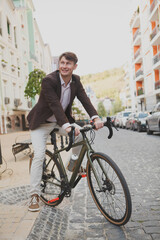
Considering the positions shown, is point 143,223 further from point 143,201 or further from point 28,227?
point 28,227

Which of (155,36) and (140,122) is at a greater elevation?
(155,36)

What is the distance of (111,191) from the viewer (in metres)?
2.93

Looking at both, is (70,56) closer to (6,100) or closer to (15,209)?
(15,209)

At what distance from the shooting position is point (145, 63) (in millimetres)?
38094

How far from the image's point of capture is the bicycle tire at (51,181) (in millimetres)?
3613

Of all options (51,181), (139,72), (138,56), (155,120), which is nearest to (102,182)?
(51,181)

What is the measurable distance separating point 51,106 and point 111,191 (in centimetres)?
118

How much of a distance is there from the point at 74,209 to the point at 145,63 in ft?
121

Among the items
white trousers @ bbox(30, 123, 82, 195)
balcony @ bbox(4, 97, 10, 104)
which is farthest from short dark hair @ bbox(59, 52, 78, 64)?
balcony @ bbox(4, 97, 10, 104)

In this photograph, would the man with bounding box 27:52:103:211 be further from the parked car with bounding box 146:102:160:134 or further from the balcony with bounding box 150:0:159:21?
the balcony with bounding box 150:0:159:21

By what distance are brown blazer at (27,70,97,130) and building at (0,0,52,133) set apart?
2192 centimetres

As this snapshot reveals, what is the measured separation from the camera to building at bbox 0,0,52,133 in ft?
94.2

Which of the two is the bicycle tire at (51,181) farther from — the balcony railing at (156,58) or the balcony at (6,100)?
the balcony railing at (156,58)

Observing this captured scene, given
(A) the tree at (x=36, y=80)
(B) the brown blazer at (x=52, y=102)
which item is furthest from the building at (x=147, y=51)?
(B) the brown blazer at (x=52, y=102)
